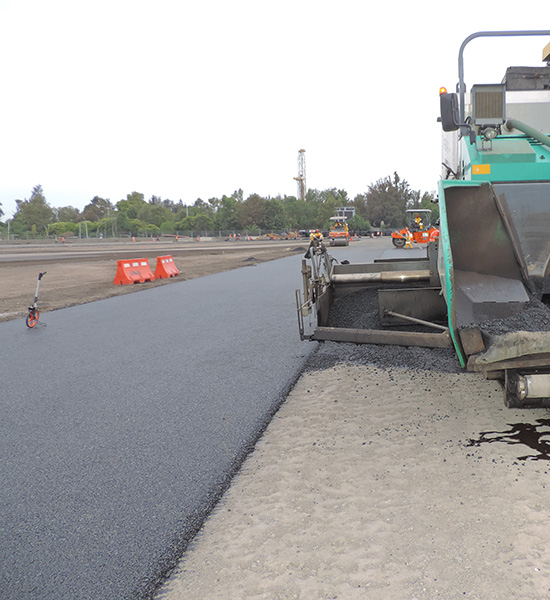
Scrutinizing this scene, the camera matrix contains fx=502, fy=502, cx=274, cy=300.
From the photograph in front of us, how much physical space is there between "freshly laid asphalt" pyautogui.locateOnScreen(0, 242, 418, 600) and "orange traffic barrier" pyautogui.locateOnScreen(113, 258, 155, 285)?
7441mm

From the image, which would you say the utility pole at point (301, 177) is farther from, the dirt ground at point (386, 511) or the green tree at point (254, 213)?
the dirt ground at point (386, 511)

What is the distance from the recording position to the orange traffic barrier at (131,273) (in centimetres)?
1566

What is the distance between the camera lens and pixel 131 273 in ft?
52.1

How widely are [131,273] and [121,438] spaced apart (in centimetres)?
1262

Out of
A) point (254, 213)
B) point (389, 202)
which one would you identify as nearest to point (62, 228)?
point (254, 213)

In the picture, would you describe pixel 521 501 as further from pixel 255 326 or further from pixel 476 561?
pixel 255 326

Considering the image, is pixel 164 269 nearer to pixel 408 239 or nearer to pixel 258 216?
pixel 408 239

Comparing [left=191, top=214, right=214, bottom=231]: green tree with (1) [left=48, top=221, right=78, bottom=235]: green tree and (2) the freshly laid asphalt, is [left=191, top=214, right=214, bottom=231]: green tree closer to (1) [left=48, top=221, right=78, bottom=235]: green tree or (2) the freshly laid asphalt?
(1) [left=48, top=221, right=78, bottom=235]: green tree

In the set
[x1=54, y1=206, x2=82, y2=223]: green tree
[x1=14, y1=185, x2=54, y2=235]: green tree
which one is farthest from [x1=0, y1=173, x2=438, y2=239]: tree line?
[x1=54, y1=206, x2=82, y2=223]: green tree

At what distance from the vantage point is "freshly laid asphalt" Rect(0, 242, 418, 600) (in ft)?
8.04

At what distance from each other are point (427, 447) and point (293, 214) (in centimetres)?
10296

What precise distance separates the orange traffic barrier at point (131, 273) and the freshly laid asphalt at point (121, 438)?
7.44 metres

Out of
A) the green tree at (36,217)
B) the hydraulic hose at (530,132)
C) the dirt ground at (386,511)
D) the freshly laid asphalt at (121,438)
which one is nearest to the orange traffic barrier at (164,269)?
the freshly laid asphalt at (121,438)

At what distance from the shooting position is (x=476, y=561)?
2.29 metres
